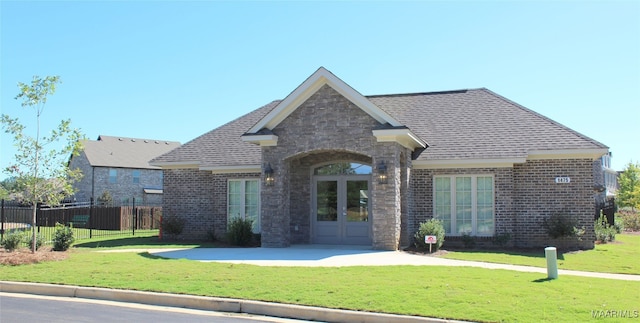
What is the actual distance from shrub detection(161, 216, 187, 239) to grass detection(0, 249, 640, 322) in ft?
27.9

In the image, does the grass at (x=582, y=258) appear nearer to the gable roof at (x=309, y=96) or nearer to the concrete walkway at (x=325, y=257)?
the concrete walkway at (x=325, y=257)

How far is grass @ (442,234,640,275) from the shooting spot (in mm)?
13555

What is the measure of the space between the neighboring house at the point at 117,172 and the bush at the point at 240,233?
3500 centimetres

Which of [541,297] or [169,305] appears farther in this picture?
[169,305]

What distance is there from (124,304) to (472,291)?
611 centimetres

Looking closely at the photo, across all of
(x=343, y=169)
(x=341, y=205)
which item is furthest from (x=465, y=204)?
(x=343, y=169)

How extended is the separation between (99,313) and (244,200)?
12470mm

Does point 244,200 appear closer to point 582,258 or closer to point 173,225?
point 173,225

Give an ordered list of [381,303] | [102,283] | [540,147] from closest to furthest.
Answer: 1. [381,303]
2. [102,283]
3. [540,147]

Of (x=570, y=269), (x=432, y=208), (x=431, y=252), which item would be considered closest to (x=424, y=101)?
(x=432, y=208)

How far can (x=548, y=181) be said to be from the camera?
1827cm

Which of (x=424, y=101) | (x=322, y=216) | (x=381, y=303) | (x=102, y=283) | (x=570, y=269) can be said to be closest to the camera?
(x=381, y=303)

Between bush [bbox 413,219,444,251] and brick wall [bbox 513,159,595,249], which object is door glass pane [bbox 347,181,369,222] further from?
brick wall [bbox 513,159,595,249]

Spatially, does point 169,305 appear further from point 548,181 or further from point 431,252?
point 548,181
